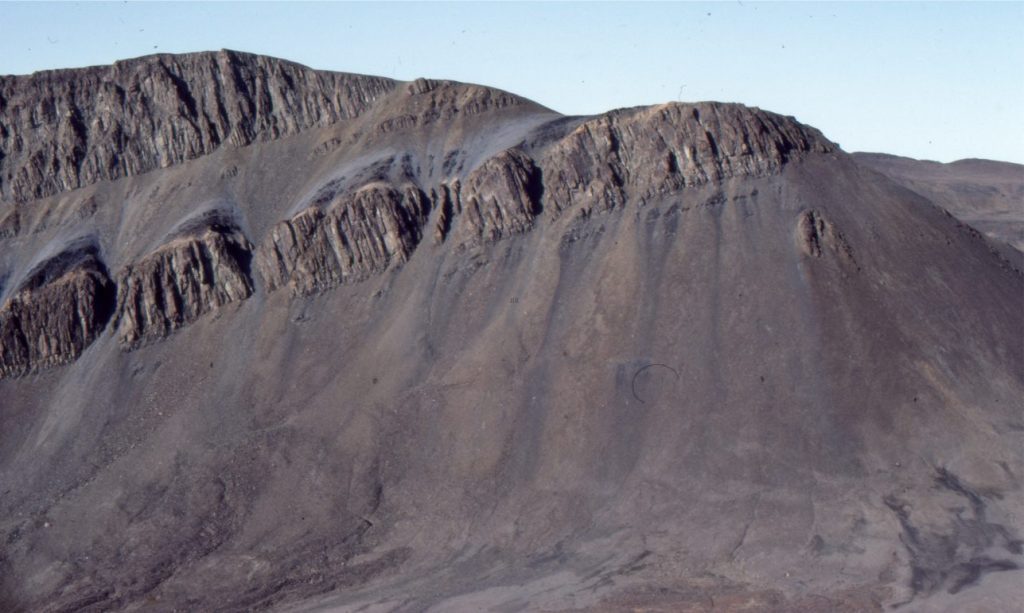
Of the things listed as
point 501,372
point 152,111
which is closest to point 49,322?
point 152,111

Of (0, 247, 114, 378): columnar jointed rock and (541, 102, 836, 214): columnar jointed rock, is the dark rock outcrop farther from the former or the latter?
(0, 247, 114, 378): columnar jointed rock

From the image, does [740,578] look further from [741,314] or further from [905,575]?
[741,314]

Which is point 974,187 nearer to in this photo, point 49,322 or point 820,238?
point 820,238

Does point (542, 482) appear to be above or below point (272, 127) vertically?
below

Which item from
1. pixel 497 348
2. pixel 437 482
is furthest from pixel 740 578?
pixel 497 348

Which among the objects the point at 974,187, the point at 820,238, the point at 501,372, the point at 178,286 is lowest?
the point at 501,372

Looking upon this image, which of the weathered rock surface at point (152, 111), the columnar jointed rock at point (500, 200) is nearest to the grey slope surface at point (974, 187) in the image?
the columnar jointed rock at point (500, 200)
